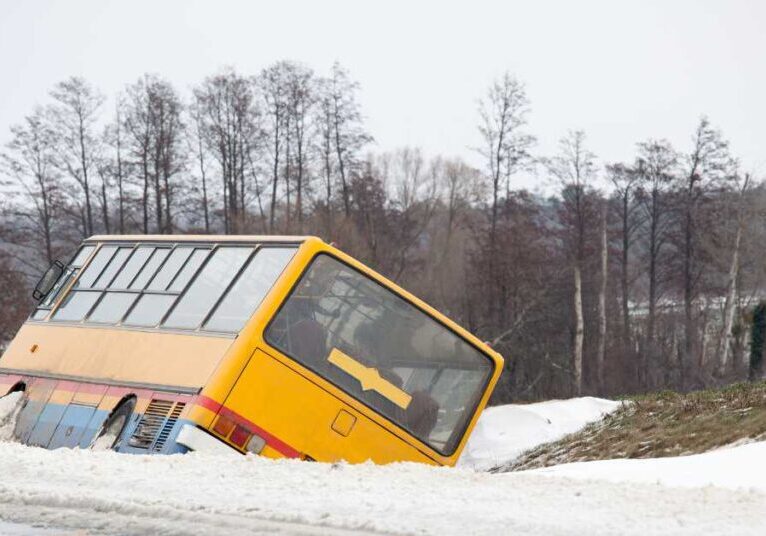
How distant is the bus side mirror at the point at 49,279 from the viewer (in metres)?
17.3

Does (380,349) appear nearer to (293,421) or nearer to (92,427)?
(293,421)

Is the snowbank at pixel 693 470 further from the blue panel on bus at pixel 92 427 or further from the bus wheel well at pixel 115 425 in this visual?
the blue panel on bus at pixel 92 427

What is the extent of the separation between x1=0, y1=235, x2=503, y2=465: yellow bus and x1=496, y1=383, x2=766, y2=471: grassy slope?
4.47 metres

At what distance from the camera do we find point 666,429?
63.7 feet

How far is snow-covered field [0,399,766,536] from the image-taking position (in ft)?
25.6

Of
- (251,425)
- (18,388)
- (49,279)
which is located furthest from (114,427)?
(49,279)

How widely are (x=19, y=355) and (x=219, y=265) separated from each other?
3.90 m

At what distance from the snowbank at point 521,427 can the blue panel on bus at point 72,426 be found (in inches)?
460

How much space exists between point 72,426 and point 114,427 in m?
0.86

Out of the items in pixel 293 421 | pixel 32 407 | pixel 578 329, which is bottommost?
pixel 32 407

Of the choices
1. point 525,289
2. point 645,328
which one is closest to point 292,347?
point 525,289

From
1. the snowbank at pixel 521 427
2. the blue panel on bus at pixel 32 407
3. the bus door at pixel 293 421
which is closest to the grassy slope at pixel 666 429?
the snowbank at pixel 521 427

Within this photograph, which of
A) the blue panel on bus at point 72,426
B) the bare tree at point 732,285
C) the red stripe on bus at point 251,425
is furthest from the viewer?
the bare tree at point 732,285

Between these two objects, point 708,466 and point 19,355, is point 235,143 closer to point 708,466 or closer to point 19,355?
point 19,355
